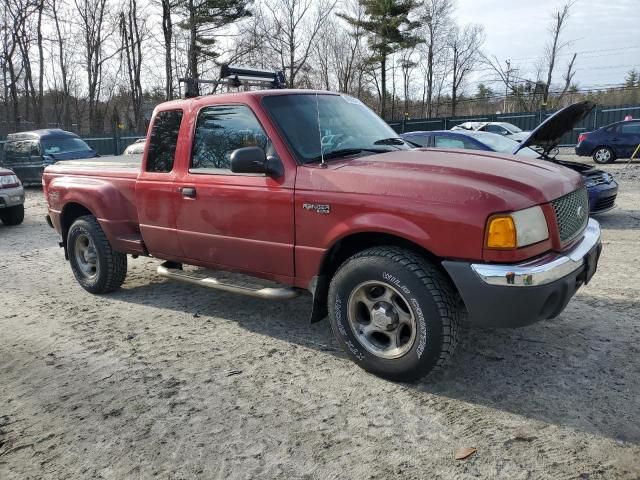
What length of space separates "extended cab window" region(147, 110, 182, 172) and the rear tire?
7220mm

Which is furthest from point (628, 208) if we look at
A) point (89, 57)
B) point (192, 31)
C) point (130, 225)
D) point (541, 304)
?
point (89, 57)

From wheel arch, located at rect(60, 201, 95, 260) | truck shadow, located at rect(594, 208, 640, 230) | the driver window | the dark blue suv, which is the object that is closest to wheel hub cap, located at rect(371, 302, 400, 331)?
wheel arch, located at rect(60, 201, 95, 260)

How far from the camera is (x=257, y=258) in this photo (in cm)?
400

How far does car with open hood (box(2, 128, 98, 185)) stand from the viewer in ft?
51.5

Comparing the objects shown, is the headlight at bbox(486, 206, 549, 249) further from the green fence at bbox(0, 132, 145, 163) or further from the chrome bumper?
the green fence at bbox(0, 132, 145, 163)

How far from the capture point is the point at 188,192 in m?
4.32

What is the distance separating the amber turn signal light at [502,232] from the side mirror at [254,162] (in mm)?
1529

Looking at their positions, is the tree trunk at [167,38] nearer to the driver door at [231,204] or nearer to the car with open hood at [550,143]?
the car with open hood at [550,143]

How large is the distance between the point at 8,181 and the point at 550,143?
976 centimetres

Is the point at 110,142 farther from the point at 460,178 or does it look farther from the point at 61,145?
the point at 460,178

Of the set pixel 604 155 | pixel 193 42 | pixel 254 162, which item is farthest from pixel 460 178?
pixel 193 42

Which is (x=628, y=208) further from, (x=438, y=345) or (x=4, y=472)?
(x=4, y=472)

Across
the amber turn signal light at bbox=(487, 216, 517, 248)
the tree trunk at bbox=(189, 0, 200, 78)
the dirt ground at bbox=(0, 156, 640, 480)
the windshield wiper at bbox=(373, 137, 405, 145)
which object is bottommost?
the dirt ground at bbox=(0, 156, 640, 480)

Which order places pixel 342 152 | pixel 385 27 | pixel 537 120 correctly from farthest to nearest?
pixel 385 27 → pixel 537 120 → pixel 342 152
